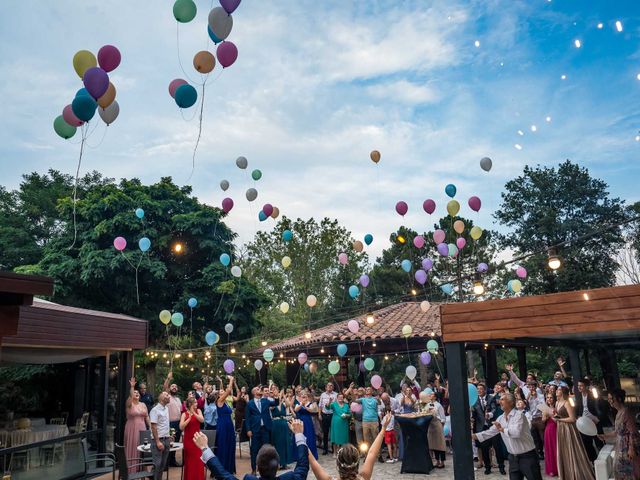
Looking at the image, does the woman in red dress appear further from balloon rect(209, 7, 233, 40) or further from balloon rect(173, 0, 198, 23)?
balloon rect(173, 0, 198, 23)

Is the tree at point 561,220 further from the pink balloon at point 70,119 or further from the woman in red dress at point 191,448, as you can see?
the pink balloon at point 70,119

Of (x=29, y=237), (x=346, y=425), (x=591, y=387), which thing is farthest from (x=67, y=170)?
(x=591, y=387)

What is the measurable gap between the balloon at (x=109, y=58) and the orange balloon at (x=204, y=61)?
41.7 inches

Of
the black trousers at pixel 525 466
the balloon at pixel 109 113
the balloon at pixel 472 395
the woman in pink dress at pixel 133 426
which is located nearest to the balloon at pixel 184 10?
the balloon at pixel 109 113

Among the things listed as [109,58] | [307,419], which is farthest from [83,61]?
[307,419]

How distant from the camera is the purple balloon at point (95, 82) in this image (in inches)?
222

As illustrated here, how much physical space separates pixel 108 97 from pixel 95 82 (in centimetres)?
77

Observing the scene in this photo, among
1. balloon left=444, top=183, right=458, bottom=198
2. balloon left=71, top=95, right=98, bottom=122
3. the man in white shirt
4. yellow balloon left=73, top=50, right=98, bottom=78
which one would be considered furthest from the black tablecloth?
yellow balloon left=73, top=50, right=98, bottom=78

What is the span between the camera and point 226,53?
6.83 meters

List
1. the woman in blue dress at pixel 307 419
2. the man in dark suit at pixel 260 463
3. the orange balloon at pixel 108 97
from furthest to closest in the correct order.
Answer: the woman in blue dress at pixel 307 419
the orange balloon at pixel 108 97
the man in dark suit at pixel 260 463

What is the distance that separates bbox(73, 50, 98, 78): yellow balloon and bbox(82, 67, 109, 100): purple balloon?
640 millimetres

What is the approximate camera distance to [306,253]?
34906 millimetres

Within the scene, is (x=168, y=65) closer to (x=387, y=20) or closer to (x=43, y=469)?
(x=387, y=20)

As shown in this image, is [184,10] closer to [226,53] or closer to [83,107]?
[226,53]
